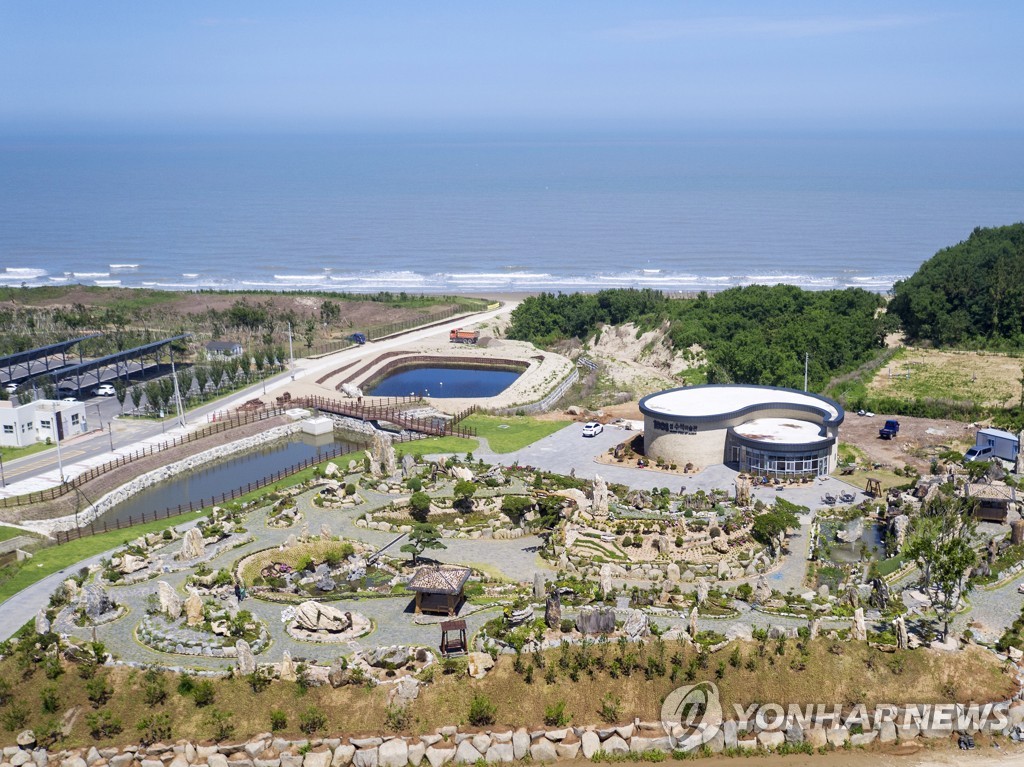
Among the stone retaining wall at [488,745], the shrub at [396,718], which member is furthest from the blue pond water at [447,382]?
the stone retaining wall at [488,745]

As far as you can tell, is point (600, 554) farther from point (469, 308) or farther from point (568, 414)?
point (469, 308)

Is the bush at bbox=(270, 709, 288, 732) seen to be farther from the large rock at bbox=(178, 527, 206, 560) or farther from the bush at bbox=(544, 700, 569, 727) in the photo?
the large rock at bbox=(178, 527, 206, 560)

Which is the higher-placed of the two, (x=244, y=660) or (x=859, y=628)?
(x=859, y=628)

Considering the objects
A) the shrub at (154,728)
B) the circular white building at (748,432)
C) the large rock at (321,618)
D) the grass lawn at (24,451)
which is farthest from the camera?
the grass lawn at (24,451)

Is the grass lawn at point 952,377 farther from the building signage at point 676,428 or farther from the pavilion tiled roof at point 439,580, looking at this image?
the pavilion tiled roof at point 439,580

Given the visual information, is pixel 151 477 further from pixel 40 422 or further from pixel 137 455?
pixel 40 422

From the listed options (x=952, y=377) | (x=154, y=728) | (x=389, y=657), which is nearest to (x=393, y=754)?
(x=389, y=657)

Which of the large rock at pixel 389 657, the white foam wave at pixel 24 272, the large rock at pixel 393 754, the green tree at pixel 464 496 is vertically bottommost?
the large rock at pixel 393 754
